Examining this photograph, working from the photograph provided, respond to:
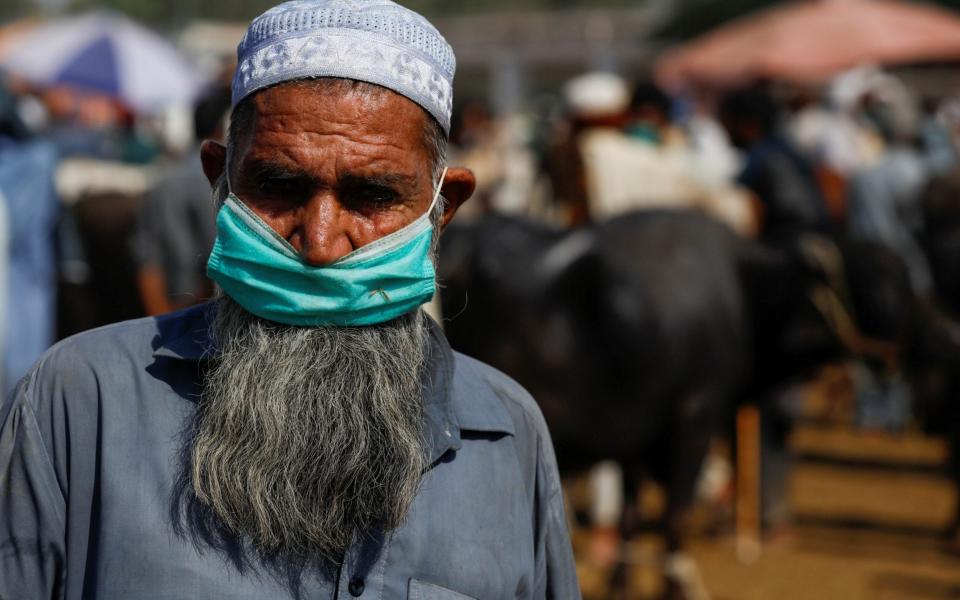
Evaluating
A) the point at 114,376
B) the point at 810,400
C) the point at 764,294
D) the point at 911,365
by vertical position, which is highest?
the point at 114,376

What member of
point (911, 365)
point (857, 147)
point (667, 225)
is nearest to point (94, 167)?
point (667, 225)

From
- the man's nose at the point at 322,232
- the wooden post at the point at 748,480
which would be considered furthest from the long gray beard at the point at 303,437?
the wooden post at the point at 748,480

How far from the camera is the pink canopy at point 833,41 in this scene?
37.2 feet

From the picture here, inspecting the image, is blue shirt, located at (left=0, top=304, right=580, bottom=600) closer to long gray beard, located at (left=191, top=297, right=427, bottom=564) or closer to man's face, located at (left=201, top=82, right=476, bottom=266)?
long gray beard, located at (left=191, top=297, right=427, bottom=564)

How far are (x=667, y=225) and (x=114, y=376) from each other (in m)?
4.36

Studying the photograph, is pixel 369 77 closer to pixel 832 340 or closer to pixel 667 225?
pixel 667 225

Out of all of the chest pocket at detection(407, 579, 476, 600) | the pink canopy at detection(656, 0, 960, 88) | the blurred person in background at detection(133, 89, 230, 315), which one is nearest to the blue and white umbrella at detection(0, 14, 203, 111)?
the pink canopy at detection(656, 0, 960, 88)

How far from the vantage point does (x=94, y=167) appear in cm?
876

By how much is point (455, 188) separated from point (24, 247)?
3.73 m

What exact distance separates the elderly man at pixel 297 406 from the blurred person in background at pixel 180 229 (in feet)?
12.0

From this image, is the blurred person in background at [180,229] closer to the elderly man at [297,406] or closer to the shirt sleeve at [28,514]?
the elderly man at [297,406]

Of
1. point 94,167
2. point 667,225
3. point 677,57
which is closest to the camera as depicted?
point 667,225

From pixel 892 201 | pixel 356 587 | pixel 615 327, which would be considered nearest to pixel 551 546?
pixel 356 587

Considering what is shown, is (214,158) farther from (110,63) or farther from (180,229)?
(110,63)
